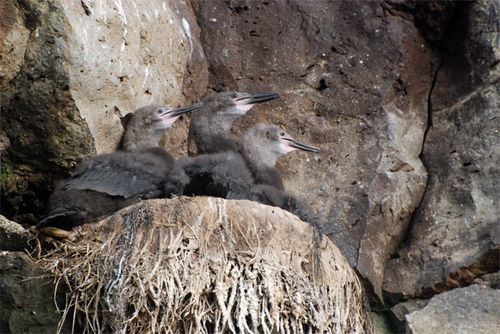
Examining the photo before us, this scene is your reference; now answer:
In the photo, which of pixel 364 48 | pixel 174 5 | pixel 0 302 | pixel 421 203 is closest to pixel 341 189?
pixel 421 203

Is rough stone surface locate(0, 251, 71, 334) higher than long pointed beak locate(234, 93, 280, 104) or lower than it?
lower

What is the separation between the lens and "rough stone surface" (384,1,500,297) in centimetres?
673

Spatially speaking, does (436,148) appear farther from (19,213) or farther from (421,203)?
(19,213)

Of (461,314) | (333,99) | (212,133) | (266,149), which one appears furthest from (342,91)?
(461,314)

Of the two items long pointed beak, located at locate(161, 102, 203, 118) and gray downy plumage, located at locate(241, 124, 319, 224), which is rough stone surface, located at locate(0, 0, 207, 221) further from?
gray downy plumage, located at locate(241, 124, 319, 224)

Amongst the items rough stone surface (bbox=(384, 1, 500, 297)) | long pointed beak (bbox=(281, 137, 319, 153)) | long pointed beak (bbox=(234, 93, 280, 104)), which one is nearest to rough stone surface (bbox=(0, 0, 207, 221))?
long pointed beak (bbox=(234, 93, 280, 104))

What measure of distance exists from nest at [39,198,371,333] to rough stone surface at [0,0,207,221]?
0.57 m

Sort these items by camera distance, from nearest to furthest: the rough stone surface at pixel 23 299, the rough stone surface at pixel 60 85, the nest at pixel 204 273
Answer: the nest at pixel 204 273
the rough stone surface at pixel 23 299
the rough stone surface at pixel 60 85

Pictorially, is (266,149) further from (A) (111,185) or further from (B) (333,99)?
(A) (111,185)

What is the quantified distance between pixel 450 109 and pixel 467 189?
62 centimetres

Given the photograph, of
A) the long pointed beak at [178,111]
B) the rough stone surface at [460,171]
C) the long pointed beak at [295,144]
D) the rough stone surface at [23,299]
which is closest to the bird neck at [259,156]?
the long pointed beak at [295,144]

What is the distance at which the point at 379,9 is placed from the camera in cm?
749

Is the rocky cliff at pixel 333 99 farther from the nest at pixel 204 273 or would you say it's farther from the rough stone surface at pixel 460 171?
the nest at pixel 204 273

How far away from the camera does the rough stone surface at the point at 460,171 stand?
6727 millimetres
